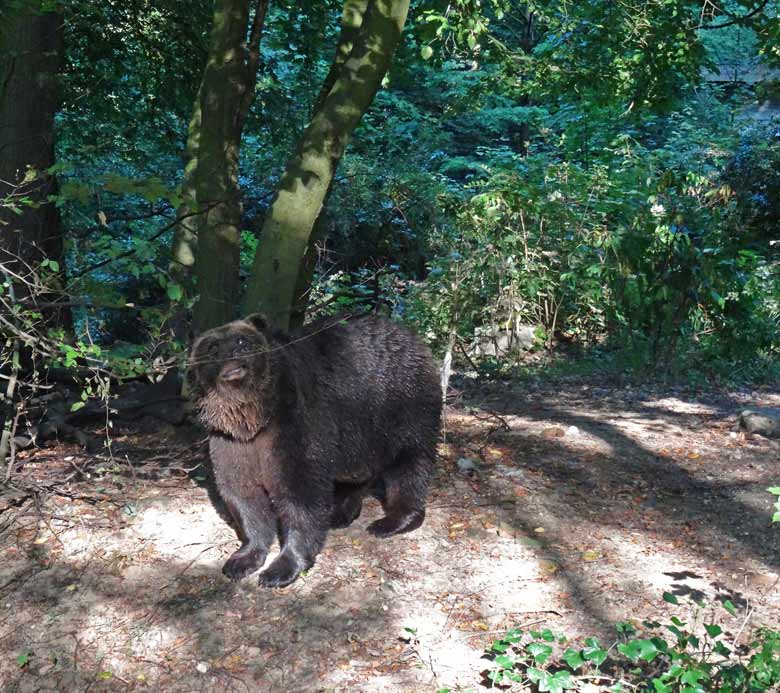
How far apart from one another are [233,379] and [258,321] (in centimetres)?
47

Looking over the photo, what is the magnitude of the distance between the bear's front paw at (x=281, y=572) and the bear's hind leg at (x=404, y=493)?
72 cm

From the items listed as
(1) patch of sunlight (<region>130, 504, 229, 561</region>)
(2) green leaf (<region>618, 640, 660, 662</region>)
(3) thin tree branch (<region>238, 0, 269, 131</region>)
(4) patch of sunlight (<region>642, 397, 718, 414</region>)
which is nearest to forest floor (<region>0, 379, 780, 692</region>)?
(1) patch of sunlight (<region>130, 504, 229, 561</region>)

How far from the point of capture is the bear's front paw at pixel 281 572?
4906mm

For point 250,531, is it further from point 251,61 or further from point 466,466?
point 251,61

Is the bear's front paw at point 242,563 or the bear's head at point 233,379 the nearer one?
the bear's head at point 233,379

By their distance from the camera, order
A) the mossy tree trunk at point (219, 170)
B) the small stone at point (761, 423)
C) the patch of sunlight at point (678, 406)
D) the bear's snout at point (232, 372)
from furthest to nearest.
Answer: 1. the patch of sunlight at point (678, 406)
2. the small stone at point (761, 423)
3. the mossy tree trunk at point (219, 170)
4. the bear's snout at point (232, 372)

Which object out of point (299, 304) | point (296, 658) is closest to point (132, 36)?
point (299, 304)

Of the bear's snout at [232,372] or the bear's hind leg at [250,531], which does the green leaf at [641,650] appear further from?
the bear's snout at [232,372]

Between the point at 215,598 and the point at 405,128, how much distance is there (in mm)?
17784

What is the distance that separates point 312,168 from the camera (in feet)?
21.3

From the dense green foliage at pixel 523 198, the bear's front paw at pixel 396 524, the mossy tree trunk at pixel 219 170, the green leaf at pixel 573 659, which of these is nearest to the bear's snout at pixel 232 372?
the bear's front paw at pixel 396 524

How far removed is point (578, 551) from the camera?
17.5ft

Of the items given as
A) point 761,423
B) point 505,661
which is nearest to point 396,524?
point 505,661

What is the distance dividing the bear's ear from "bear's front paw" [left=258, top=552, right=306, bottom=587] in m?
1.35
